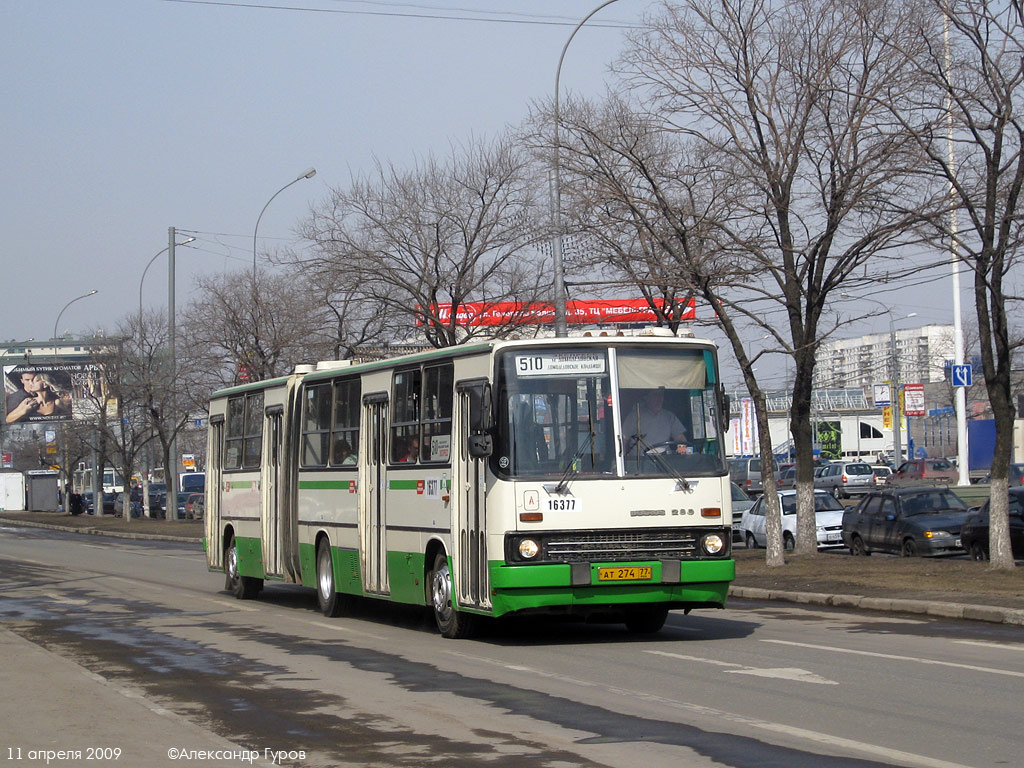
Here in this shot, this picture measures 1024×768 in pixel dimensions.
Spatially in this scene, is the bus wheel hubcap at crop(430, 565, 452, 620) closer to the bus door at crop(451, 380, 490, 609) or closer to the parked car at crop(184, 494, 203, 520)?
the bus door at crop(451, 380, 490, 609)

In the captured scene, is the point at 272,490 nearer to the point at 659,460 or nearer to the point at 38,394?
the point at 659,460

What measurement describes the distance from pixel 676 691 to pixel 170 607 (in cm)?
1108

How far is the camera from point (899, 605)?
656 inches

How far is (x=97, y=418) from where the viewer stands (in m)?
64.9

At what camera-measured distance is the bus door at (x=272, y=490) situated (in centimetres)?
2008

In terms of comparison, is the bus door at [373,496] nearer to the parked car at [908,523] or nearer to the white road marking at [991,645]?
the white road marking at [991,645]

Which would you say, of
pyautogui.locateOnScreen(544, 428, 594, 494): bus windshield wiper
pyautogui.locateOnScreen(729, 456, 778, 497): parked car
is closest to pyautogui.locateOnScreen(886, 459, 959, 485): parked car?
pyautogui.locateOnScreen(729, 456, 778, 497): parked car

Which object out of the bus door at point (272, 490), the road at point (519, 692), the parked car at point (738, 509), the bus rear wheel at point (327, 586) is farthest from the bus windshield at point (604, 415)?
the parked car at point (738, 509)

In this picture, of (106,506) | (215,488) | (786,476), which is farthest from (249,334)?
(106,506)

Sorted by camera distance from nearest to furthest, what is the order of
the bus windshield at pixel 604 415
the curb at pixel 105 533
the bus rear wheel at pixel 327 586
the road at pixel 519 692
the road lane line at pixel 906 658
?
the road at pixel 519 692
the road lane line at pixel 906 658
the bus windshield at pixel 604 415
the bus rear wheel at pixel 327 586
the curb at pixel 105 533

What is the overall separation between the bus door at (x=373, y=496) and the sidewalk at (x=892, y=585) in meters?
6.05

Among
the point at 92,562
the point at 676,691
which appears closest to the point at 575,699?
the point at 676,691

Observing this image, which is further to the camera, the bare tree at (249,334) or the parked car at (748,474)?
the parked car at (748,474)

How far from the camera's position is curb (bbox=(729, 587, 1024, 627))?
15.0 metres
